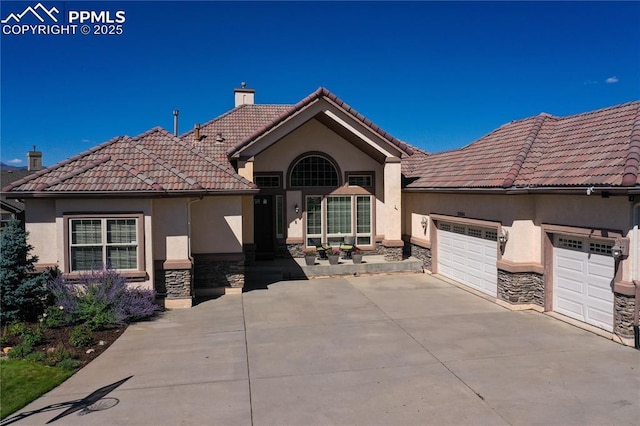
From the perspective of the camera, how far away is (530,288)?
12.2m

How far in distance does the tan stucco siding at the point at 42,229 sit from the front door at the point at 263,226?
783 cm

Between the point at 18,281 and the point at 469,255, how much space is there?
493 inches

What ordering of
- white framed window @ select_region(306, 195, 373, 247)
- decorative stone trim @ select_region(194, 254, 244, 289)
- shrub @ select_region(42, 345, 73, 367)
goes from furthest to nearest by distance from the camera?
white framed window @ select_region(306, 195, 373, 247)
decorative stone trim @ select_region(194, 254, 244, 289)
shrub @ select_region(42, 345, 73, 367)

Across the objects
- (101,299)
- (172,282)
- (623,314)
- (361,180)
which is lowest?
(623,314)

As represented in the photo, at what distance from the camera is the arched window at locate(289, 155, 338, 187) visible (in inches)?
748

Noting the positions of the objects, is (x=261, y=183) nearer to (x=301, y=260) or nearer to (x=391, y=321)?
(x=301, y=260)

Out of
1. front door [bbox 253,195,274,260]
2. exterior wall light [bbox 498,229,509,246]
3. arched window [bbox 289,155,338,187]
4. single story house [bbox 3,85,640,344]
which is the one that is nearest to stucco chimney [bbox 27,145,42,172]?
single story house [bbox 3,85,640,344]

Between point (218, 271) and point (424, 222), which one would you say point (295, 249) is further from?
point (424, 222)

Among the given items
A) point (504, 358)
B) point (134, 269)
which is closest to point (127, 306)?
point (134, 269)

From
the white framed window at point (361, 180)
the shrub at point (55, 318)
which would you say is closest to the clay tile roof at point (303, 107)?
the white framed window at point (361, 180)

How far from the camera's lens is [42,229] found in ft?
40.1

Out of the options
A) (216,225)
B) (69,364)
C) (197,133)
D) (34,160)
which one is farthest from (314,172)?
(34,160)

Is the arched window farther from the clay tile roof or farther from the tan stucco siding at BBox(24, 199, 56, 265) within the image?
the tan stucco siding at BBox(24, 199, 56, 265)

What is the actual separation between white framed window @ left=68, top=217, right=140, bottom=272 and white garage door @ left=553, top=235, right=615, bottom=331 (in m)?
10.7
